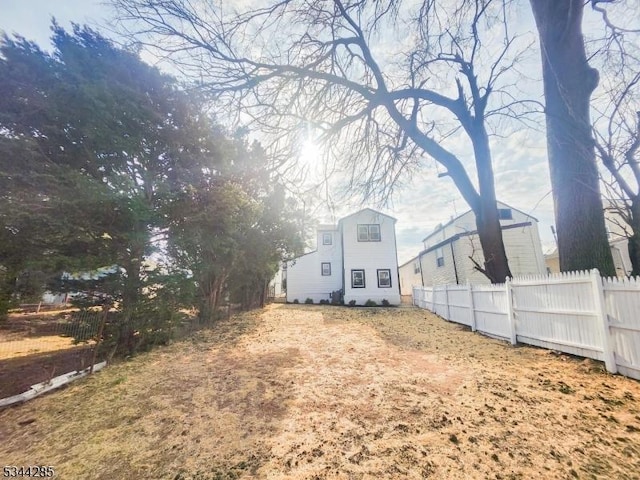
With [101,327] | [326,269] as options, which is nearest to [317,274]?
[326,269]

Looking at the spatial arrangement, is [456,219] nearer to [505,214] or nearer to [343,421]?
[505,214]

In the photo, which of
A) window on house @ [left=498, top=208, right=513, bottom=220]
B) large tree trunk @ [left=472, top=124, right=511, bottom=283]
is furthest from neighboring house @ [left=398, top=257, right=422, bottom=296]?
large tree trunk @ [left=472, top=124, right=511, bottom=283]

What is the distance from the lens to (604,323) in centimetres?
384

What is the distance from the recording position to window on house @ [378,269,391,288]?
60.3 ft

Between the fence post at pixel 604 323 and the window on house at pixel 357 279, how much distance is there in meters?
14.5

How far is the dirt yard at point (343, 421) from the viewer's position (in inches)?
87.1

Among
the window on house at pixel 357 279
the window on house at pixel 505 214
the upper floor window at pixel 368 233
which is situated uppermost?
the window on house at pixel 505 214

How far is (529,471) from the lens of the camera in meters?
2.03

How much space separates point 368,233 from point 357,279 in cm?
332

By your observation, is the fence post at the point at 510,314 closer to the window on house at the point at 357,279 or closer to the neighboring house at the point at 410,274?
the window on house at the point at 357,279

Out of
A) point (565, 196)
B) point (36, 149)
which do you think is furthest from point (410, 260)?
point (36, 149)

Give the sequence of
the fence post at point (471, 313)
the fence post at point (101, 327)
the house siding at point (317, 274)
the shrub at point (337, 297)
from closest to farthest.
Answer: the fence post at point (101, 327)
the fence post at point (471, 313)
the shrub at point (337, 297)
the house siding at point (317, 274)

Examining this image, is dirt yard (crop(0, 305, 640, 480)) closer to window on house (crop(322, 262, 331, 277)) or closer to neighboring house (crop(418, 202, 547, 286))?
neighboring house (crop(418, 202, 547, 286))

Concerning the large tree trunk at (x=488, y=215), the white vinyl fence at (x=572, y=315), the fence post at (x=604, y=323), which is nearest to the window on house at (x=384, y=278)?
the white vinyl fence at (x=572, y=315)
